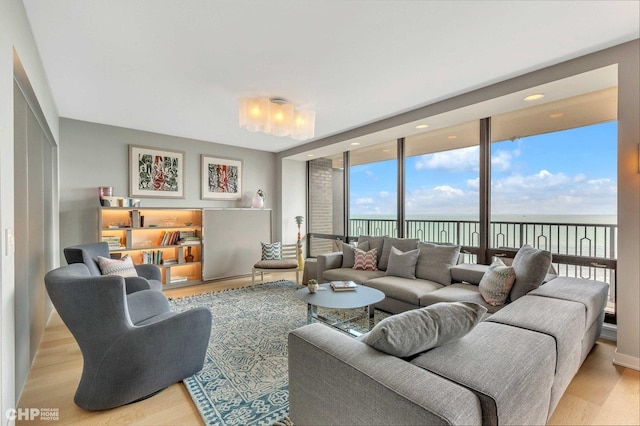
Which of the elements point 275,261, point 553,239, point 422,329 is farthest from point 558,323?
point 275,261

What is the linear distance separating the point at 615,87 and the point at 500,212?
159cm

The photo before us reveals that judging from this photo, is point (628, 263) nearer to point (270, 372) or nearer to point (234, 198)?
point (270, 372)

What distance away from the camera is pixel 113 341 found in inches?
72.1

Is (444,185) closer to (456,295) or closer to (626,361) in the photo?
(456,295)

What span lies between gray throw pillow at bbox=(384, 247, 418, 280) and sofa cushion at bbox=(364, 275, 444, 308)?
0.35 ft

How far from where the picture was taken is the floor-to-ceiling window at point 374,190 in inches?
195

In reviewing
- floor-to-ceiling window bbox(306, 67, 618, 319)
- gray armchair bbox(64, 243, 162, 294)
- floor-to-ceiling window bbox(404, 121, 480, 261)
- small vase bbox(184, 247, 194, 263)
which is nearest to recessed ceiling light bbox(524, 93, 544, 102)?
floor-to-ceiling window bbox(306, 67, 618, 319)

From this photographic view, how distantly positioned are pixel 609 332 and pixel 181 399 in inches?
148

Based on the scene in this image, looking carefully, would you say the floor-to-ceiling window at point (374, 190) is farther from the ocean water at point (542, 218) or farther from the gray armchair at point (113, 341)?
the gray armchair at point (113, 341)

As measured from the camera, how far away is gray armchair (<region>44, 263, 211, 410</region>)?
1712 millimetres

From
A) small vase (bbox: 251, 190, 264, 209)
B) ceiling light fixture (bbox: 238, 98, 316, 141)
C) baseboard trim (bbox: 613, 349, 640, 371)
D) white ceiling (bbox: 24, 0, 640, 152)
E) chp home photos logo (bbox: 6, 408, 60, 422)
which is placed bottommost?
chp home photos logo (bbox: 6, 408, 60, 422)

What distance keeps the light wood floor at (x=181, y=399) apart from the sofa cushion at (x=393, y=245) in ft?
6.43

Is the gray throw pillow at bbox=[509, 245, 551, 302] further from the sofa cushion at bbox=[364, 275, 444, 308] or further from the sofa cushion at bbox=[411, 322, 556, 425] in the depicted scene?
the sofa cushion at bbox=[411, 322, 556, 425]

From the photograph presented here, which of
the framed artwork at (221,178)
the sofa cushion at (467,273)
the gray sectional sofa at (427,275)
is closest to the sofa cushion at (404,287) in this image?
the gray sectional sofa at (427,275)
